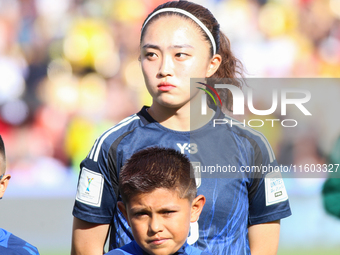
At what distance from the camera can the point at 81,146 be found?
4.23 metres

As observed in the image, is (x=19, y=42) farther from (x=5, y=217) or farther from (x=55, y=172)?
(x=5, y=217)

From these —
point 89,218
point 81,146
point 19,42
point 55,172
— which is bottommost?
point 89,218

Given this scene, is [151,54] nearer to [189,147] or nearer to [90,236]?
[189,147]

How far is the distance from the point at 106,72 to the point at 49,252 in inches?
72.8

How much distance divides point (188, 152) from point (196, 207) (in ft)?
0.77

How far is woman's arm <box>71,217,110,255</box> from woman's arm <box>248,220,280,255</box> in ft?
1.74

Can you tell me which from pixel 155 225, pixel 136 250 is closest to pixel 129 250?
pixel 136 250

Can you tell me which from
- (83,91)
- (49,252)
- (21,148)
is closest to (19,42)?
(83,91)

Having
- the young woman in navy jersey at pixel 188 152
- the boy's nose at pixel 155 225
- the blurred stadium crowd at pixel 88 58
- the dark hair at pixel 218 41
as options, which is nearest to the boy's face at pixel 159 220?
the boy's nose at pixel 155 225

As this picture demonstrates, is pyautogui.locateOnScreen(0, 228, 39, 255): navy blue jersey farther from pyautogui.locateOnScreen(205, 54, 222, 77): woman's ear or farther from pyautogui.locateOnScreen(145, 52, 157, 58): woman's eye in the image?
pyautogui.locateOnScreen(205, 54, 222, 77): woman's ear

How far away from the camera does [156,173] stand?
1325mm

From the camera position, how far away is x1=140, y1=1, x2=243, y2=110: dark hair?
158 cm

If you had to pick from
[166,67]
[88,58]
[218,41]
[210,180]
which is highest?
[88,58]

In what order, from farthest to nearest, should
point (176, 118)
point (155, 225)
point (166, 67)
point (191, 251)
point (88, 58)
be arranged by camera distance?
point (88, 58) → point (176, 118) → point (166, 67) → point (191, 251) → point (155, 225)
